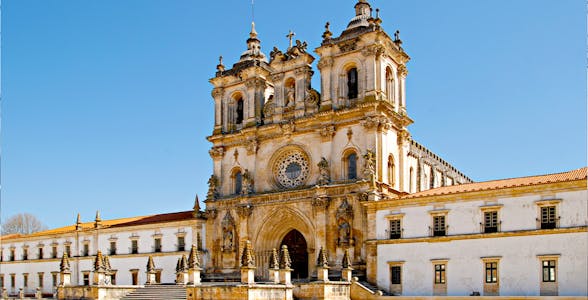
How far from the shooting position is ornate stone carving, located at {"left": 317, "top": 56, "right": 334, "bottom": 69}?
41.6m

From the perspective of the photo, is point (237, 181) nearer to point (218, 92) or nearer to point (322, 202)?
point (218, 92)

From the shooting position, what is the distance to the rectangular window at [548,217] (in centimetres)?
2953

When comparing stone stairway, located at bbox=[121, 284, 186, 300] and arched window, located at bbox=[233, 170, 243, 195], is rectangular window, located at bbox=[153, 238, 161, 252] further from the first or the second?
arched window, located at bbox=[233, 170, 243, 195]

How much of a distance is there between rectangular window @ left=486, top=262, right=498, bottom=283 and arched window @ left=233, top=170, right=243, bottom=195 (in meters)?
19.7

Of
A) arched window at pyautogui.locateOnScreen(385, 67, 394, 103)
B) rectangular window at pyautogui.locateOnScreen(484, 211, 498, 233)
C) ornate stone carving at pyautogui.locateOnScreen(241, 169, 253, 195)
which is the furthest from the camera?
ornate stone carving at pyautogui.locateOnScreen(241, 169, 253, 195)

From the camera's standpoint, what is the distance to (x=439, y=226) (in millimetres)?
33188

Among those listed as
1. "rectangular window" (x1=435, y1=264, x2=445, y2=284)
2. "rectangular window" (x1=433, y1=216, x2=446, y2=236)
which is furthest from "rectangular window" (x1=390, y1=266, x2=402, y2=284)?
"rectangular window" (x1=433, y1=216, x2=446, y2=236)

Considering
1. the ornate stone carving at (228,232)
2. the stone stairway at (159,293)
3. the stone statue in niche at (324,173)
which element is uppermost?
the stone statue in niche at (324,173)

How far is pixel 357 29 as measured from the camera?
41.2 m

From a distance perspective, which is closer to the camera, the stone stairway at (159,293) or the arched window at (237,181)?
the stone stairway at (159,293)

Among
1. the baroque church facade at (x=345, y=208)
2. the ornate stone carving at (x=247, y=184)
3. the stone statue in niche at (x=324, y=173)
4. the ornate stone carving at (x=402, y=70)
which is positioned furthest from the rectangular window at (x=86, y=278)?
the ornate stone carving at (x=402, y=70)

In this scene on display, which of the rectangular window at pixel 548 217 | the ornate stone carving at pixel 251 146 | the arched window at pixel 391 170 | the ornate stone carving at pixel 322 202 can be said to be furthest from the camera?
the ornate stone carving at pixel 251 146

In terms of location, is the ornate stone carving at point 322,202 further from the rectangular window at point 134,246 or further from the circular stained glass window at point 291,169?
the rectangular window at point 134,246

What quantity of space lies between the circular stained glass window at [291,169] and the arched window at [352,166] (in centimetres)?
316
